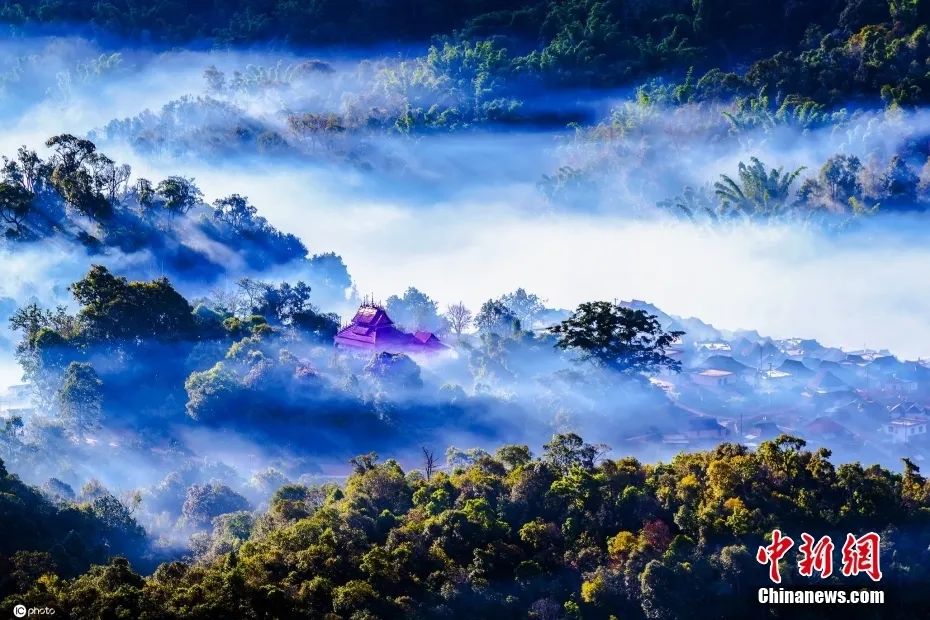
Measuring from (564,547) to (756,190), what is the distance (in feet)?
60.5

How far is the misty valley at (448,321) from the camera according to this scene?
660 inches

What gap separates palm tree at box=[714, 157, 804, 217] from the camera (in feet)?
111

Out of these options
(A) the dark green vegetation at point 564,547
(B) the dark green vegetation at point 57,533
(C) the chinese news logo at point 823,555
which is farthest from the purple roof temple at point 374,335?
(C) the chinese news logo at point 823,555

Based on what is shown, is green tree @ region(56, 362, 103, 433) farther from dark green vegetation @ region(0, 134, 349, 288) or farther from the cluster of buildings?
the cluster of buildings

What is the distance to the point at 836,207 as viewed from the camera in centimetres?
3312

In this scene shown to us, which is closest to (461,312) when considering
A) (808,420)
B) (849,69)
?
(808,420)

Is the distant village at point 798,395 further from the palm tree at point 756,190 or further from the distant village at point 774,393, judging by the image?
the palm tree at point 756,190

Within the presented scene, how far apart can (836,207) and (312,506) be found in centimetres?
1727

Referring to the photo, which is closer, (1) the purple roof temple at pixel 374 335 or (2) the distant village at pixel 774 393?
(2) the distant village at pixel 774 393

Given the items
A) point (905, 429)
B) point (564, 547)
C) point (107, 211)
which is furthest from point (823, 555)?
point (107, 211)

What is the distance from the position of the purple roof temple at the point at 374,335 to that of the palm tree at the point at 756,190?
9424 mm

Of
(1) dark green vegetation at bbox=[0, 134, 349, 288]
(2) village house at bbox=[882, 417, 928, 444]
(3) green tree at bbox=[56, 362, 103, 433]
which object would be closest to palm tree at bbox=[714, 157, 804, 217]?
(2) village house at bbox=[882, 417, 928, 444]

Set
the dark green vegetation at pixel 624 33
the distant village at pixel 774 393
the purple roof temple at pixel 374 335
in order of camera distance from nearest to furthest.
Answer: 1. the distant village at pixel 774 393
2. the purple roof temple at pixel 374 335
3. the dark green vegetation at pixel 624 33

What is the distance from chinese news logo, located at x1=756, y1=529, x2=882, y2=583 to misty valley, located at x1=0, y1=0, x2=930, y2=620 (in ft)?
0.20
